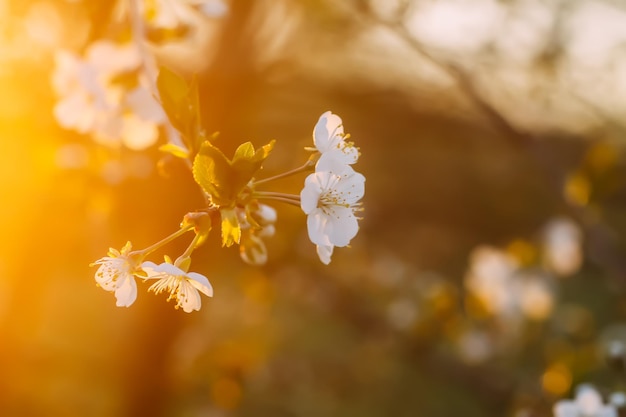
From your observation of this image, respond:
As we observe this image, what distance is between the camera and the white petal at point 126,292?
0.62 m

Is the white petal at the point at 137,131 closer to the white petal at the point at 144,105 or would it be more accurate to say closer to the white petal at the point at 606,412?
the white petal at the point at 144,105

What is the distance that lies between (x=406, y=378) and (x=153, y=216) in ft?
8.46

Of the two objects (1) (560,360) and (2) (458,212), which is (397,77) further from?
(2) (458,212)

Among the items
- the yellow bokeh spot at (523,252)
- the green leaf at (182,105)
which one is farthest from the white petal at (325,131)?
the yellow bokeh spot at (523,252)

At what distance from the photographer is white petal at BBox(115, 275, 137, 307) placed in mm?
616

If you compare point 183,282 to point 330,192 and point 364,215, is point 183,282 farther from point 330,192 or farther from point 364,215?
point 364,215

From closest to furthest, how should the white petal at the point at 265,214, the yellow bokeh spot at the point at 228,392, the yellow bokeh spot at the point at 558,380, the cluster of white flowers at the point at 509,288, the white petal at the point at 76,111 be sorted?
the white petal at the point at 265,214 < the white petal at the point at 76,111 < the yellow bokeh spot at the point at 558,380 < the yellow bokeh spot at the point at 228,392 < the cluster of white flowers at the point at 509,288

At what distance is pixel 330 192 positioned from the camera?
637 mm

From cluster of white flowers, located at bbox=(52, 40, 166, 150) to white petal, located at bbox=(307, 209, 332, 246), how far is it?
0.38m

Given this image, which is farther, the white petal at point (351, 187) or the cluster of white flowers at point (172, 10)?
the cluster of white flowers at point (172, 10)

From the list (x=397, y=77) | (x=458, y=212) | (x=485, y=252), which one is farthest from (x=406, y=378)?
(x=397, y=77)

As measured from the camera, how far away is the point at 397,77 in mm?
2406

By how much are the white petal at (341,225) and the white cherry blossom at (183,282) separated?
0.13m

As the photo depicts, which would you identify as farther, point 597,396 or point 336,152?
point 597,396
